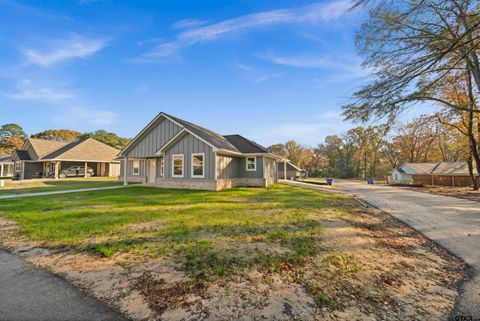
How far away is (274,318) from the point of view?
212 cm

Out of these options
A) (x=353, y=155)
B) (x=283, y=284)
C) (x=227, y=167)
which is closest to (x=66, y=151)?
(x=227, y=167)

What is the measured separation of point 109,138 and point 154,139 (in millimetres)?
39157

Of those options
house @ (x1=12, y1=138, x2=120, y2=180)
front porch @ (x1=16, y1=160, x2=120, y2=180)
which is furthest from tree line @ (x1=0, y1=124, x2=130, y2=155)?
front porch @ (x1=16, y1=160, x2=120, y2=180)

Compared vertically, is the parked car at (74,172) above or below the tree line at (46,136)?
below

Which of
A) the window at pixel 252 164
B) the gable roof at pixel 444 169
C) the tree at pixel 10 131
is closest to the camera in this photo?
the window at pixel 252 164

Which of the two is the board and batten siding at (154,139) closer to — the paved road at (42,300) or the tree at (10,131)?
the paved road at (42,300)

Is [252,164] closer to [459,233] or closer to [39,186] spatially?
[459,233]

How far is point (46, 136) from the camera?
172ft

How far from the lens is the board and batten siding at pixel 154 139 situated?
54.2ft

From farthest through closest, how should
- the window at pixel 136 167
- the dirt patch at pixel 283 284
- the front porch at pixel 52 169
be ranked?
the front porch at pixel 52 169 → the window at pixel 136 167 → the dirt patch at pixel 283 284

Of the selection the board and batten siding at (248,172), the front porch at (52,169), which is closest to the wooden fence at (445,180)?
the board and batten siding at (248,172)

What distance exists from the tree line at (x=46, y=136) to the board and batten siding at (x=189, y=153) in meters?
40.9

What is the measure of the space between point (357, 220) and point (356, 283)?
439 centimetres

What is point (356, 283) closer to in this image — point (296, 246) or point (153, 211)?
point (296, 246)
